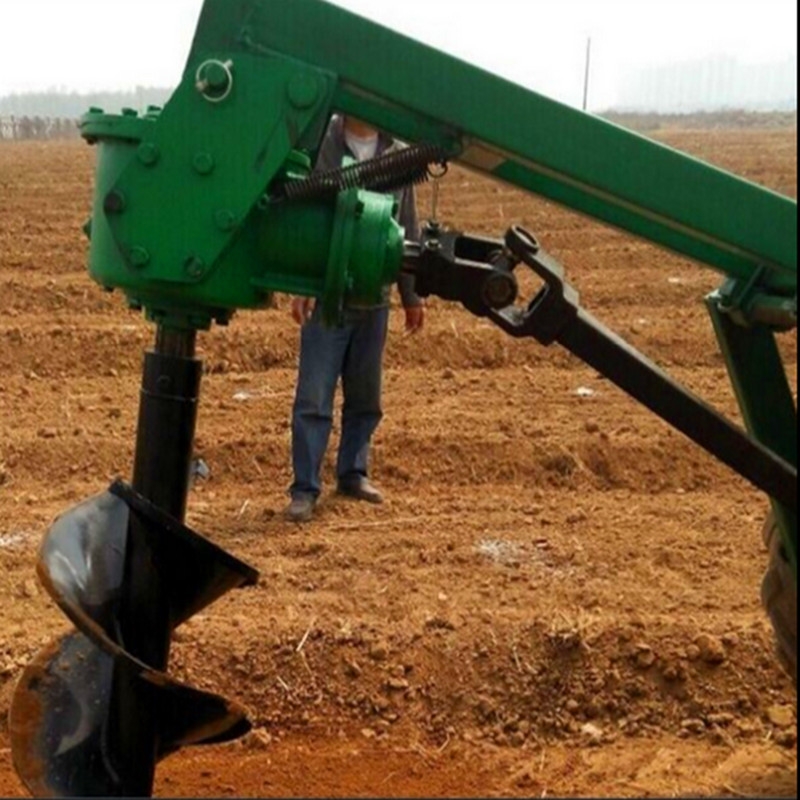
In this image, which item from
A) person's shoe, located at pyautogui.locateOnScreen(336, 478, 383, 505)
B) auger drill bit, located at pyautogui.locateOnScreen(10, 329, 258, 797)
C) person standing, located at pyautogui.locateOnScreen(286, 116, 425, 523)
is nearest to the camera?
auger drill bit, located at pyautogui.locateOnScreen(10, 329, 258, 797)

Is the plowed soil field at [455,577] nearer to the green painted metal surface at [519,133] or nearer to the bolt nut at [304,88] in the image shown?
the green painted metal surface at [519,133]

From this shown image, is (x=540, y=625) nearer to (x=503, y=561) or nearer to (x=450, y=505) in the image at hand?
(x=503, y=561)

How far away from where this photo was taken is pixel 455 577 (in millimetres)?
4449

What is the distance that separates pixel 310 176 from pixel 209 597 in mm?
1004

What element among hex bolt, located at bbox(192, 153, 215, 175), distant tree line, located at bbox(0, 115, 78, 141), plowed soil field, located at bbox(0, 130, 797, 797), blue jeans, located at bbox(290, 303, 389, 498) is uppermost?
distant tree line, located at bbox(0, 115, 78, 141)

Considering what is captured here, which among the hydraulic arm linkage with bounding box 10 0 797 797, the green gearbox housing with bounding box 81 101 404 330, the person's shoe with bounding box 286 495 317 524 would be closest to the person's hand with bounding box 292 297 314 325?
the person's shoe with bounding box 286 495 317 524

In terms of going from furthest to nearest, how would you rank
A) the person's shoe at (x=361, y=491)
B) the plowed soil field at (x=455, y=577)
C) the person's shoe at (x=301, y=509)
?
the person's shoe at (x=361, y=491)
the person's shoe at (x=301, y=509)
the plowed soil field at (x=455, y=577)

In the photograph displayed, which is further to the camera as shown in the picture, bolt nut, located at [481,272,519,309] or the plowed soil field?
the plowed soil field

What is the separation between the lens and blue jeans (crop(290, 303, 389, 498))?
208 inches

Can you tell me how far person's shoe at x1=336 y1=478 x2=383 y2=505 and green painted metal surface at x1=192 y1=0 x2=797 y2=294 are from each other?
321 centimetres

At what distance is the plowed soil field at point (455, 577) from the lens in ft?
11.5

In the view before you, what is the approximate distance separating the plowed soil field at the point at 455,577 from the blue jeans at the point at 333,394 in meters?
0.17

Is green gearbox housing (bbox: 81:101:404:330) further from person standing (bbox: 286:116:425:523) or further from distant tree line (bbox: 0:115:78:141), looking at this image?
distant tree line (bbox: 0:115:78:141)

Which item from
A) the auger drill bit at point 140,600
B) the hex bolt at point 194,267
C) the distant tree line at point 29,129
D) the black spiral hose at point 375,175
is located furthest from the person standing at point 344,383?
the distant tree line at point 29,129
